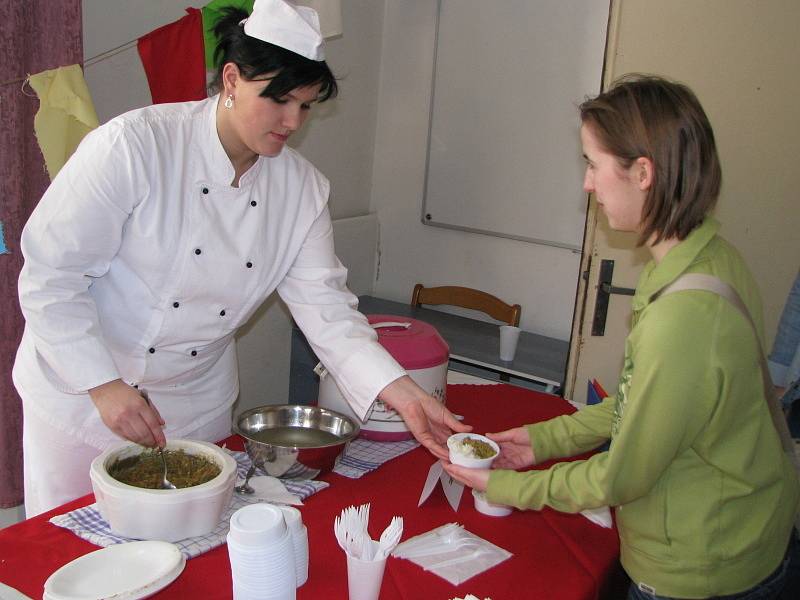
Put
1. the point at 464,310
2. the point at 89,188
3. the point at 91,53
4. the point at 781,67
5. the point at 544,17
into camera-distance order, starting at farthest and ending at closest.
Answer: the point at 464,310
the point at 544,17
the point at 781,67
the point at 91,53
the point at 89,188

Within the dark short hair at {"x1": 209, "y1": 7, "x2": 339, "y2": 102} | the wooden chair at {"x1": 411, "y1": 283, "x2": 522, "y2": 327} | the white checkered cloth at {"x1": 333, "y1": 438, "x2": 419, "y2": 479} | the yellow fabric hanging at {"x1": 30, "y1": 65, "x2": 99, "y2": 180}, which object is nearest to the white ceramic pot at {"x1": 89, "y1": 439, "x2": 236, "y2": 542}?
the white checkered cloth at {"x1": 333, "y1": 438, "x2": 419, "y2": 479}

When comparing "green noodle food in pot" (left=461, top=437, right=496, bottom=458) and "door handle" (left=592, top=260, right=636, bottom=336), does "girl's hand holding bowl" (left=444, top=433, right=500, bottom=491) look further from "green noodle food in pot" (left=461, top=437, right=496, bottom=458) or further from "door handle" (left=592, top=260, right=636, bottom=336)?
"door handle" (left=592, top=260, right=636, bottom=336)

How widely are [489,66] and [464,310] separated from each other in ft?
3.68

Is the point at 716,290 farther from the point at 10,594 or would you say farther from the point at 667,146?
the point at 10,594

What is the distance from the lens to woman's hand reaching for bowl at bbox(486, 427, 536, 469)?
65.4 inches

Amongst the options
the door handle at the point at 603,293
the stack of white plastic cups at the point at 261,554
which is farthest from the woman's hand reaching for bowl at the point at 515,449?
the door handle at the point at 603,293

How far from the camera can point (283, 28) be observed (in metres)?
1.50

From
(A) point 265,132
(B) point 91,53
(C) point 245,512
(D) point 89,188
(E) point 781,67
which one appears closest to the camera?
(C) point 245,512

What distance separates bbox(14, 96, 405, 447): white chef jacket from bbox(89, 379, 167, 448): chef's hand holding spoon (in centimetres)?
5

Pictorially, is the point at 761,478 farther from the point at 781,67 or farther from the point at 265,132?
the point at 781,67

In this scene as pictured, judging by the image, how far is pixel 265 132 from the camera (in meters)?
1.60

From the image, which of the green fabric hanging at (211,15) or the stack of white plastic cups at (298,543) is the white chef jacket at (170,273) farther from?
the green fabric hanging at (211,15)

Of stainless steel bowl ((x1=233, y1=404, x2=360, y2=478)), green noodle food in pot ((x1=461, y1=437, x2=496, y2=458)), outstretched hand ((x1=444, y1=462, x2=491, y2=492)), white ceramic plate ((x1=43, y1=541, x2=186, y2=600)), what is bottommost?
white ceramic plate ((x1=43, y1=541, x2=186, y2=600))

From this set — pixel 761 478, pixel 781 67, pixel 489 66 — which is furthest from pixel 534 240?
pixel 761 478
